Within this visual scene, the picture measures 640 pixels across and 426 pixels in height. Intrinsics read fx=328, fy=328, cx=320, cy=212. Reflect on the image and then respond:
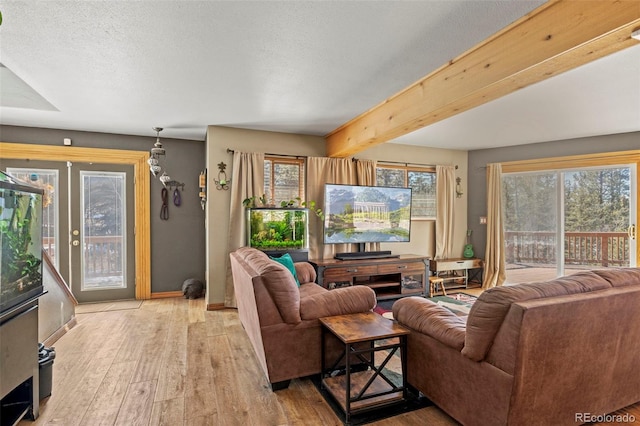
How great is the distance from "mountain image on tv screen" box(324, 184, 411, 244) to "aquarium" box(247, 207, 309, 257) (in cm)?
39

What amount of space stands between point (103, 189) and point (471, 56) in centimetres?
509

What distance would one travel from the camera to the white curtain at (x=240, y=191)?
15.0ft

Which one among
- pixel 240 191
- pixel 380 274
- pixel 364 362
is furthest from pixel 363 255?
pixel 364 362

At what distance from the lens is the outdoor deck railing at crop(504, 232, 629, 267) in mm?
4852

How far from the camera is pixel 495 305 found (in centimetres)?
170

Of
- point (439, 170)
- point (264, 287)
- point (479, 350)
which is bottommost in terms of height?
point (479, 350)

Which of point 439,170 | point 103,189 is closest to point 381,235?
point 439,170

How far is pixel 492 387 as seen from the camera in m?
1.69

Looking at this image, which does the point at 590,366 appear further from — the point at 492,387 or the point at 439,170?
the point at 439,170

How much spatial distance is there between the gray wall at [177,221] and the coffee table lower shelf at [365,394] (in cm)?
361

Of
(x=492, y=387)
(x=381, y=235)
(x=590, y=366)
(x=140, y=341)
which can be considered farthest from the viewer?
(x=381, y=235)

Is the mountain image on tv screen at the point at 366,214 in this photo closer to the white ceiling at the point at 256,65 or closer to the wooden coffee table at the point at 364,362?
the white ceiling at the point at 256,65

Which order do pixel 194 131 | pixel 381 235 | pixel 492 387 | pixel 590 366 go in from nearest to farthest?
1. pixel 492 387
2. pixel 590 366
3. pixel 194 131
4. pixel 381 235

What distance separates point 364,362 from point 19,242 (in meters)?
2.33
